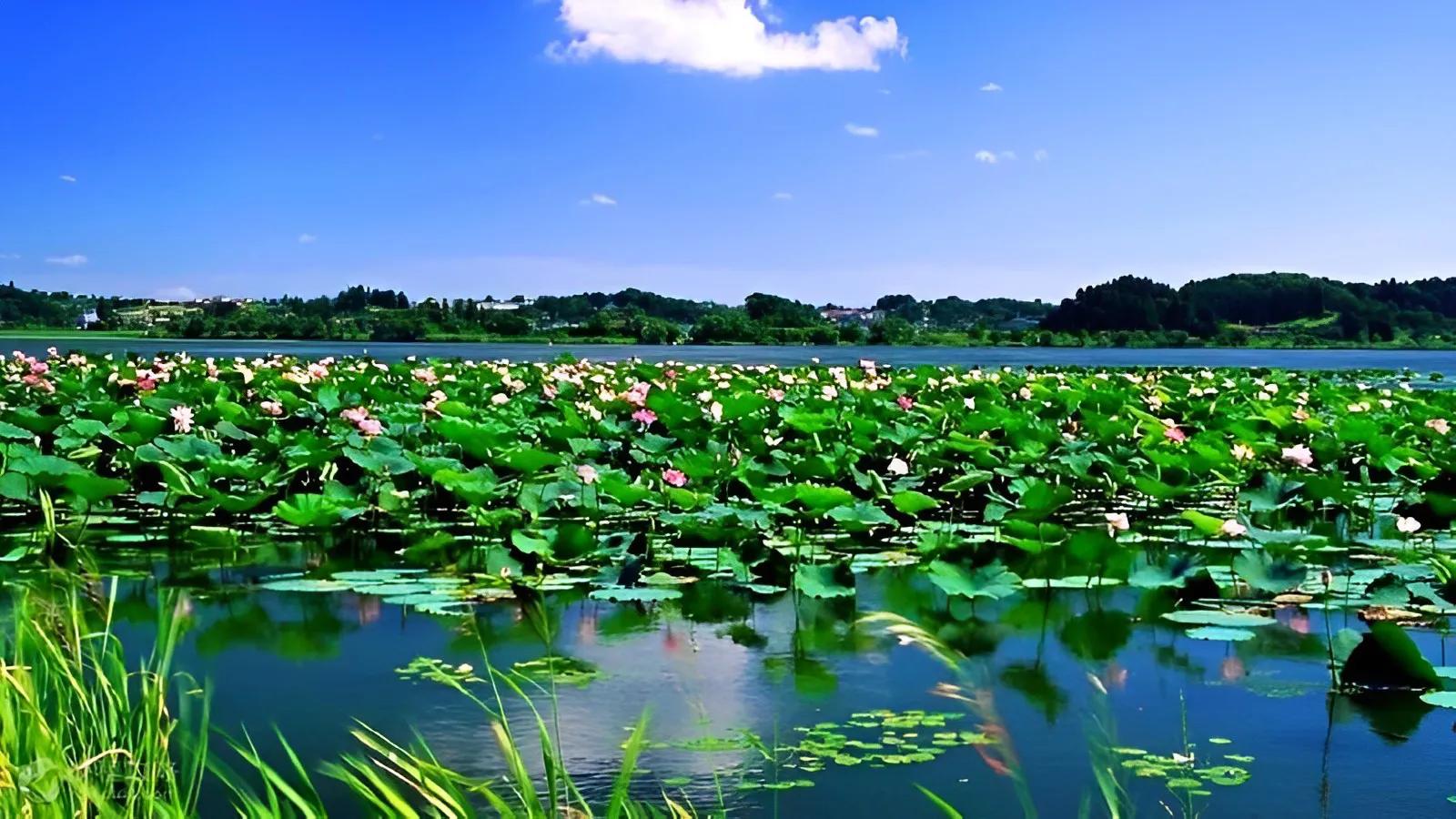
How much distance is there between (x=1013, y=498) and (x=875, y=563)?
1832 mm

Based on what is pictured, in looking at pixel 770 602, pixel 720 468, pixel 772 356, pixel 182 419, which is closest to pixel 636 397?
pixel 720 468

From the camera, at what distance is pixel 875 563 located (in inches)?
212

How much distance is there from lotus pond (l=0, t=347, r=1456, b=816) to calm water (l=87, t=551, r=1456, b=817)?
0.01m

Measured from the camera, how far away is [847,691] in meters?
3.56

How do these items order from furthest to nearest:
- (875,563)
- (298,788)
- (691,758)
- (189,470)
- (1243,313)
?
1. (1243,313)
2. (189,470)
3. (875,563)
4. (691,758)
5. (298,788)

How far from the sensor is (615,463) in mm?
7602

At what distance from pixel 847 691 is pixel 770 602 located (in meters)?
1.15

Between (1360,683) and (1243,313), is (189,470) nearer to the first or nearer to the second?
(1360,683)

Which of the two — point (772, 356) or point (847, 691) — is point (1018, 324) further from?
point (847, 691)

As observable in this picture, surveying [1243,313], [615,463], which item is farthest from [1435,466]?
[1243,313]

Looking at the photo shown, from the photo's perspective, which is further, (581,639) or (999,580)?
(999,580)

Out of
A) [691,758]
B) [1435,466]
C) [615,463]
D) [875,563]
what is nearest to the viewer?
[691,758]

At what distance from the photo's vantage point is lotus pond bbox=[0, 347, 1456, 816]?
287 centimetres

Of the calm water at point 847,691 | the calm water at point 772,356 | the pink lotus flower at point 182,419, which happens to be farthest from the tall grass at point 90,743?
the calm water at point 772,356
